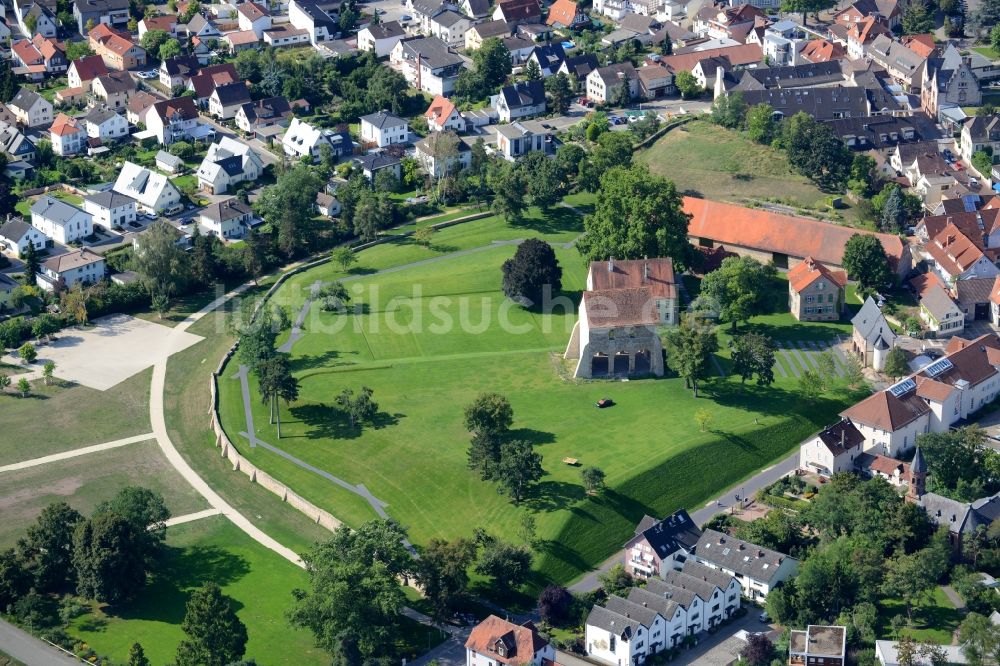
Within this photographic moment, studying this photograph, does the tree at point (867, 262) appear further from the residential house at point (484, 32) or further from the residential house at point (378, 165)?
the residential house at point (484, 32)

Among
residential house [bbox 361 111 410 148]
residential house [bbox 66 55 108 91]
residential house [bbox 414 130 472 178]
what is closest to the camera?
residential house [bbox 414 130 472 178]

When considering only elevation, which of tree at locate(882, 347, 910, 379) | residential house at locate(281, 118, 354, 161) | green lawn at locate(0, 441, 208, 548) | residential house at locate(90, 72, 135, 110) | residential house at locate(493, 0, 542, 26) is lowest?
green lawn at locate(0, 441, 208, 548)

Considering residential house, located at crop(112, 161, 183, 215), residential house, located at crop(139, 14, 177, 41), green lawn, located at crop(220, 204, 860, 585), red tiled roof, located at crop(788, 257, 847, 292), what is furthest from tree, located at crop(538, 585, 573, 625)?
residential house, located at crop(139, 14, 177, 41)

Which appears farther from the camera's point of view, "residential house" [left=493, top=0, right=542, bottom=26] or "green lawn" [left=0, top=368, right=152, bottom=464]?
"residential house" [left=493, top=0, right=542, bottom=26]

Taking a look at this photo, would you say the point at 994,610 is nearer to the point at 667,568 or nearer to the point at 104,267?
the point at 667,568

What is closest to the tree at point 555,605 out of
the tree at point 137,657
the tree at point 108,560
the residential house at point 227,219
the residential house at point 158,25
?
the tree at point 137,657

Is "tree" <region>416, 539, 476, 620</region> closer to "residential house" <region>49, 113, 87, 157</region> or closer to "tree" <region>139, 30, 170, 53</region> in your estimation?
"residential house" <region>49, 113, 87, 157</region>

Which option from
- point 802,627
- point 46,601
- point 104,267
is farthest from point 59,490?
point 802,627

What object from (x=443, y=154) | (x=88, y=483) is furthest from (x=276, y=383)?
(x=443, y=154)
